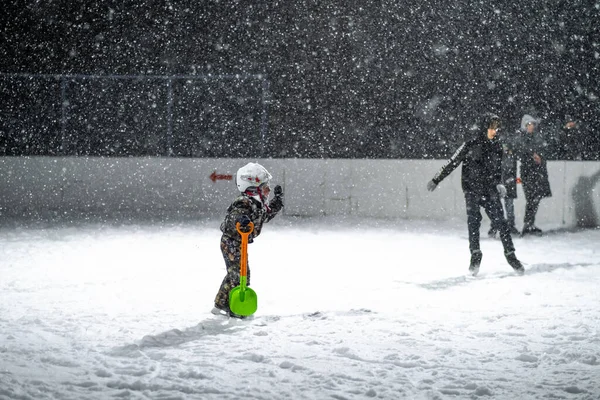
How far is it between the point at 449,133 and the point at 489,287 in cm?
944

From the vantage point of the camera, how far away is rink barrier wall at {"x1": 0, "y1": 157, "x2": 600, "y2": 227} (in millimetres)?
14297

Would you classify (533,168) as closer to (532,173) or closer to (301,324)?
(532,173)

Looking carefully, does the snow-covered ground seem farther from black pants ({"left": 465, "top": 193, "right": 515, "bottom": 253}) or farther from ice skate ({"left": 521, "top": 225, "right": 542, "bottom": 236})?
ice skate ({"left": 521, "top": 225, "right": 542, "bottom": 236})

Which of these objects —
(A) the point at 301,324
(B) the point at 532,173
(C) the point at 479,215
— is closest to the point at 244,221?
(A) the point at 301,324

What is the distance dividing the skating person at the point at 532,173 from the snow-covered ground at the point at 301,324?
6.03 ft

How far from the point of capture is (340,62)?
17.2 metres

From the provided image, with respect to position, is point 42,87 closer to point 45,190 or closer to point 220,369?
point 45,190

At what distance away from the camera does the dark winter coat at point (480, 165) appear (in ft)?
26.9

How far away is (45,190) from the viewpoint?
47.0 feet

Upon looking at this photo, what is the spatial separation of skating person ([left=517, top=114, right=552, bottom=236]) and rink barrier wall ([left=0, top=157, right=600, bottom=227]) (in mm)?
1938

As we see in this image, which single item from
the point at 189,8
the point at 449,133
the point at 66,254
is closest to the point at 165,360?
the point at 66,254

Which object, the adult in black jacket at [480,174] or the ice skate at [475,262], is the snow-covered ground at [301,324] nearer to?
the ice skate at [475,262]

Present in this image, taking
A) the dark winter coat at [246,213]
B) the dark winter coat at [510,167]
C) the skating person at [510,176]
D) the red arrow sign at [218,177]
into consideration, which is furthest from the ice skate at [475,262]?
the red arrow sign at [218,177]

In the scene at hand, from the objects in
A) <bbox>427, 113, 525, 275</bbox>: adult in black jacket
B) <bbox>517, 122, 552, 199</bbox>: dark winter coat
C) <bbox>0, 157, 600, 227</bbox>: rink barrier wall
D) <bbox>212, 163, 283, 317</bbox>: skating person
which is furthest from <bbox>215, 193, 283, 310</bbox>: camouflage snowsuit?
<bbox>0, 157, 600, 227</bbox>: rink barrier wall
